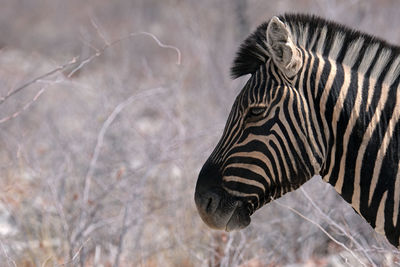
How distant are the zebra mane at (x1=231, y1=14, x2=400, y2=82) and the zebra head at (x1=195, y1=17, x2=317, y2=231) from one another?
0.40 feet

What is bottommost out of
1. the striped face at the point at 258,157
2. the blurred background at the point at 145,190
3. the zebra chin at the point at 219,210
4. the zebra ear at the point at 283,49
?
the blurred background at the point at 145,190

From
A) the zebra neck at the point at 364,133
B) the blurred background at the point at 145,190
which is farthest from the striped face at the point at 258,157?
the blurred background at the point at 145,190

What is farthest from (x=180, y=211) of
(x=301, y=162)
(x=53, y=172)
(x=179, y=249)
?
(x=301, y=162)

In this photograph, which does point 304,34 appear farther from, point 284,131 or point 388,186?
point 388,186

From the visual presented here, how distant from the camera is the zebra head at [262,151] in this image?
2908 millimetres

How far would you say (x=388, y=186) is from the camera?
9.29ft

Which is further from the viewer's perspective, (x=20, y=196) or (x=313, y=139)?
(x=20, y=196)

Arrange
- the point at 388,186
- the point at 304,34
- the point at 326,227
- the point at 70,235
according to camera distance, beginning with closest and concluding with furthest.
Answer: the point at 388,186, the point at 304,34, the point at 70,235, the point at 326,227

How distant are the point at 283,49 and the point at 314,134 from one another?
1.35ft

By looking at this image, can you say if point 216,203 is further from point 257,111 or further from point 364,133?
point 364,133

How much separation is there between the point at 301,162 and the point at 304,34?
0.62m

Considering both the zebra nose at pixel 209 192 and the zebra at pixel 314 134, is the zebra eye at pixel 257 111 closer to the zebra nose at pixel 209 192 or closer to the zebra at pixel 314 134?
the zebra at pixel 314 134

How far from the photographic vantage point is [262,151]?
292cm

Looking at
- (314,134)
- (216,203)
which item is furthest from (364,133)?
(216,203)
